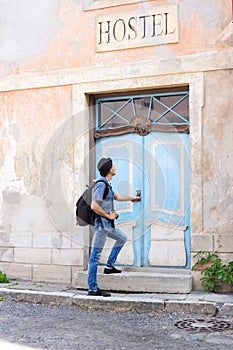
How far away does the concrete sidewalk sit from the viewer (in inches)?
240

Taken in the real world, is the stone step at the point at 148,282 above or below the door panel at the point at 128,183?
below

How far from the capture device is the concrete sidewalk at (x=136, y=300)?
20.0ft

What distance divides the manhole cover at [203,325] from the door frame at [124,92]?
65.5 inches

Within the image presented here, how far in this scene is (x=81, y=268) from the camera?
7.75 metres

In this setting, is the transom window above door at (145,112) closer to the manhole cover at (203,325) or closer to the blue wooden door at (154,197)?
the blue wooden door at (154,197)

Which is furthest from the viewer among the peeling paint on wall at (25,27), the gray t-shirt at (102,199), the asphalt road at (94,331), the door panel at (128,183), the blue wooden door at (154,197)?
the peeling paint on wall at (25,27)

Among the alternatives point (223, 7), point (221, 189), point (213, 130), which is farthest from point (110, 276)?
point (223, 7)

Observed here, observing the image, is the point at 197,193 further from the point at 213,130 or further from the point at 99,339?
the point at 99,339

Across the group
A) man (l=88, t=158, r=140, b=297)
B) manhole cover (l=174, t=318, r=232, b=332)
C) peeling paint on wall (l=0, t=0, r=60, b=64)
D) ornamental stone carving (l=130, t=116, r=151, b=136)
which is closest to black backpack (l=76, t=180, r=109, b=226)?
man (l=88, t=158, r=140, b=297)

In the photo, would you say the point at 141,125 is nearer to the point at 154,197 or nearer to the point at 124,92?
the point at 124,92

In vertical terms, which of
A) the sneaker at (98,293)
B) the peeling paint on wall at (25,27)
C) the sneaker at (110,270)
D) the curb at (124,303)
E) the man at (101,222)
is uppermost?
the peeling paint on wall at (25,27)

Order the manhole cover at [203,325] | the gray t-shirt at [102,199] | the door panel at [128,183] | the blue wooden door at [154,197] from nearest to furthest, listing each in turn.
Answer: the manhole cover at [203,325], the gray t-shirt at [102,199], the blue wooden door at [154,197], the door panel at [128,183]

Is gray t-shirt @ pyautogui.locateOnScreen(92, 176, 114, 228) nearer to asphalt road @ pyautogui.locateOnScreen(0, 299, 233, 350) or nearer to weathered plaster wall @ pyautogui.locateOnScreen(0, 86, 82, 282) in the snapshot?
asphalt road @ pyautogui.locateOnScreen(0, 299, 233, 350)

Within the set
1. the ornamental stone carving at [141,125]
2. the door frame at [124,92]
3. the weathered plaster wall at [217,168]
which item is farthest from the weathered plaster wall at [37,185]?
the weathered plaster wall at [217,168]
